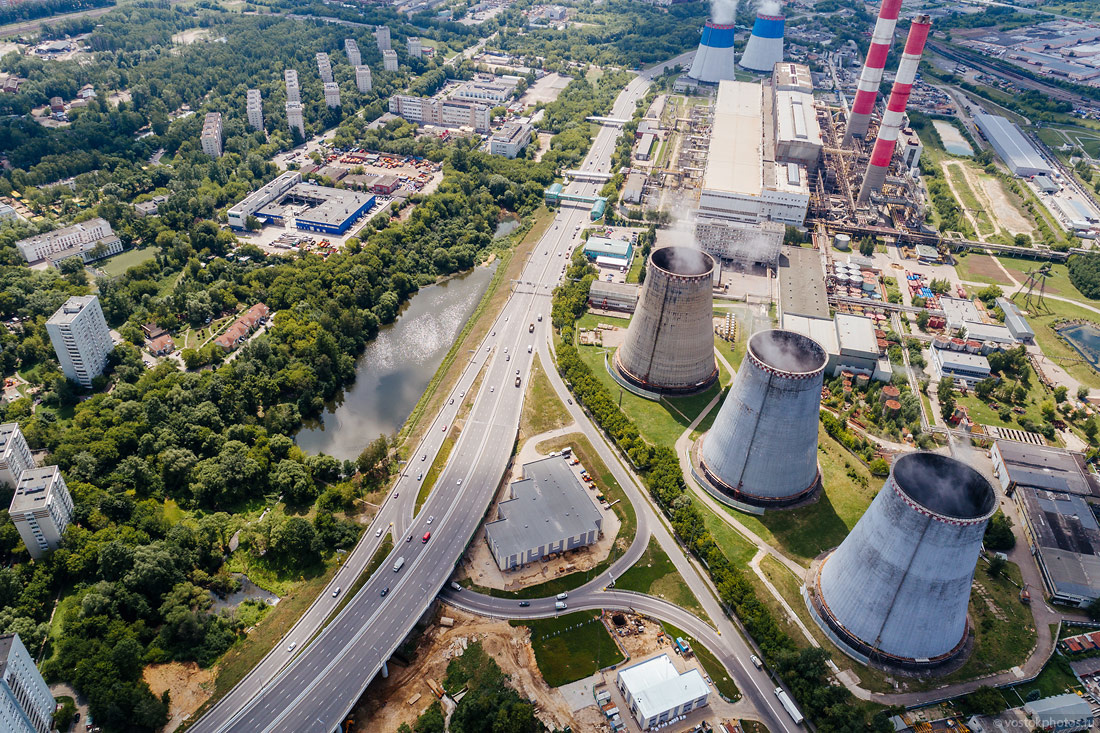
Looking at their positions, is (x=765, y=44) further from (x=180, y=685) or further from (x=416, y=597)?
(x=180, y=685)

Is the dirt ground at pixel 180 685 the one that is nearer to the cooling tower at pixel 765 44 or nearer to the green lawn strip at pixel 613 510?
the green lawn strip at pixel 613 510

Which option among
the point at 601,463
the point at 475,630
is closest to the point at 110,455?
the point at 475,630

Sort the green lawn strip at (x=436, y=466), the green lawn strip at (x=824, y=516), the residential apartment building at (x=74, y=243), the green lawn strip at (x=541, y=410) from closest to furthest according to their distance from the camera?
the green lawn strip at (x=824, y=516)
the green lawn strip at (x=436, y=466)
the green lawn strip at (x=541, y=410)
the residential apartment building at (x=74, y=243)

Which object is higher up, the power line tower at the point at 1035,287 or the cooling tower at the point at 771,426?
the cooling tower at the point at 771,426

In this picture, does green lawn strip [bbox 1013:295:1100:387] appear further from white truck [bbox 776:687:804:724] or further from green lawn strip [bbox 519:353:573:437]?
green lawn strip [bbox 519:353:573:437]

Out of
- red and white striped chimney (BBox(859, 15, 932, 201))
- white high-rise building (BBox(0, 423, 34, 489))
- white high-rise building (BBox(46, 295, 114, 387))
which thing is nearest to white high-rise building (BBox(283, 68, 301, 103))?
white high-rise building (BBox(46, 295, 114, 387))

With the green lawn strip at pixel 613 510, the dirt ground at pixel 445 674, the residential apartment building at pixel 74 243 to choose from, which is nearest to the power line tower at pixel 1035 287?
the green lawn strip at pixel 613 510

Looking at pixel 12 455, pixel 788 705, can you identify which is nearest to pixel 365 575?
pixel 788 705
